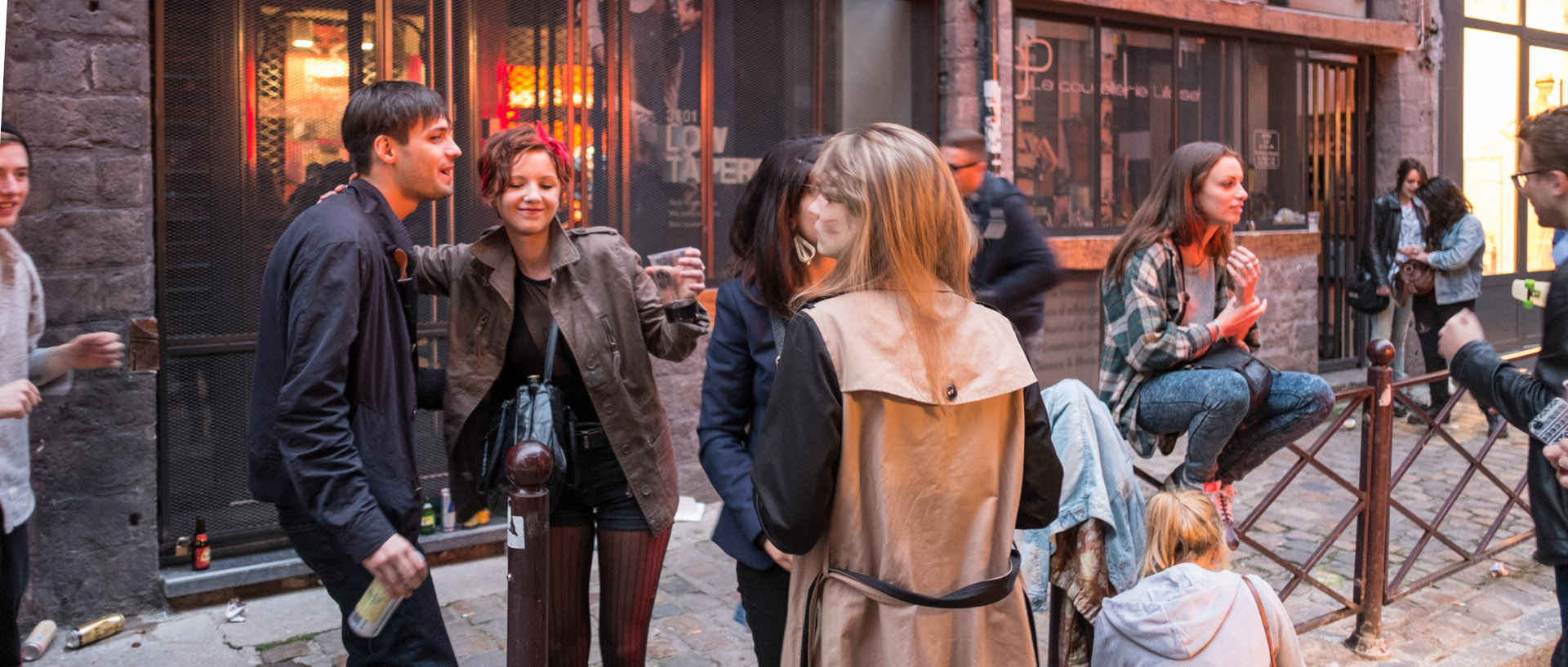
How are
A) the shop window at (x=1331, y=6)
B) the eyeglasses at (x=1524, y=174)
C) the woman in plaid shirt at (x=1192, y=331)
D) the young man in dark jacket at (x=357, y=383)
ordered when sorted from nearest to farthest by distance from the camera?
the young man in dark jacket at (x=357, y=383), the eyeglasses at (x=1524, y=174), the woman in plaid shirt at (x=1192, y=331), the shop window at (x=1331, y=6)

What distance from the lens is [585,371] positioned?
3.49 metres

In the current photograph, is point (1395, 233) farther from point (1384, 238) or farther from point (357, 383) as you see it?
point (357, 383)

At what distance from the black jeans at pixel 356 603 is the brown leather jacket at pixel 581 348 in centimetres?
47

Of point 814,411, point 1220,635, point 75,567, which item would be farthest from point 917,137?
point 75,567

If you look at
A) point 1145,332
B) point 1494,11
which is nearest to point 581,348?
point 1145,332

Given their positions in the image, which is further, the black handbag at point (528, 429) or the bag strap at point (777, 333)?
the black handbag at point (528, 429)

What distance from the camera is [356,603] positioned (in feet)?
10.0

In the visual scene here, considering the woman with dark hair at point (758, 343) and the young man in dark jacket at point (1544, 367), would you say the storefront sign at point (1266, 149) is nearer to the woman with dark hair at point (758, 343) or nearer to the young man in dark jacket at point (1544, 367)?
the young man in dark jacket at point (1544, 367)

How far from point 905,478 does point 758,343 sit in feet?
2.48

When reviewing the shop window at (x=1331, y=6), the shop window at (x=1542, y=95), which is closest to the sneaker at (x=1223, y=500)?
the shop window at (x=1331, y=6)

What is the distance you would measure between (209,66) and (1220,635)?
4.72 metres

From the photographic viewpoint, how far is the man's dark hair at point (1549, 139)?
3574 millimetres

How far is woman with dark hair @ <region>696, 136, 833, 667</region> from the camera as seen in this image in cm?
298

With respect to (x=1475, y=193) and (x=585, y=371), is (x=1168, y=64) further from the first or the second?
(x=585, y=371)
